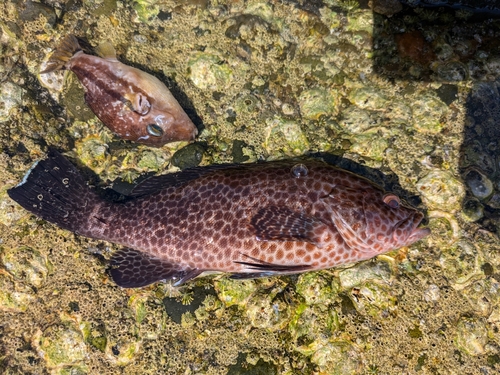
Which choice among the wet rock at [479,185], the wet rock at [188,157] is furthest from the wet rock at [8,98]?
the wet rock at [479,185]

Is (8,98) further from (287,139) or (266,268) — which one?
(266,268)

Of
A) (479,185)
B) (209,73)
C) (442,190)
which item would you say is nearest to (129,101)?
(209,73)

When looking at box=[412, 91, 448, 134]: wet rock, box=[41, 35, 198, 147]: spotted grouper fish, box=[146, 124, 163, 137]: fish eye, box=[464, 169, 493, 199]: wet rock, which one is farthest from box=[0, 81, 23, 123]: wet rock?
box=[464, 169, 493, 199]: wet rock

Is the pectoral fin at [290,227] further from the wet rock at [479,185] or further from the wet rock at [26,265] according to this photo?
the wet rock at [26,265]

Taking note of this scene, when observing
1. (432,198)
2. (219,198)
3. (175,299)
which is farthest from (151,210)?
(432,198)

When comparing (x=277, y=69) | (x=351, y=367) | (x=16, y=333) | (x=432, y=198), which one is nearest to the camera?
(x=351, y=367)

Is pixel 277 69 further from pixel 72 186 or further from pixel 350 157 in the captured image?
pixel 72 186

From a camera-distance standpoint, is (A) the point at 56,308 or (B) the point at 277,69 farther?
(B) the point at 277,69
